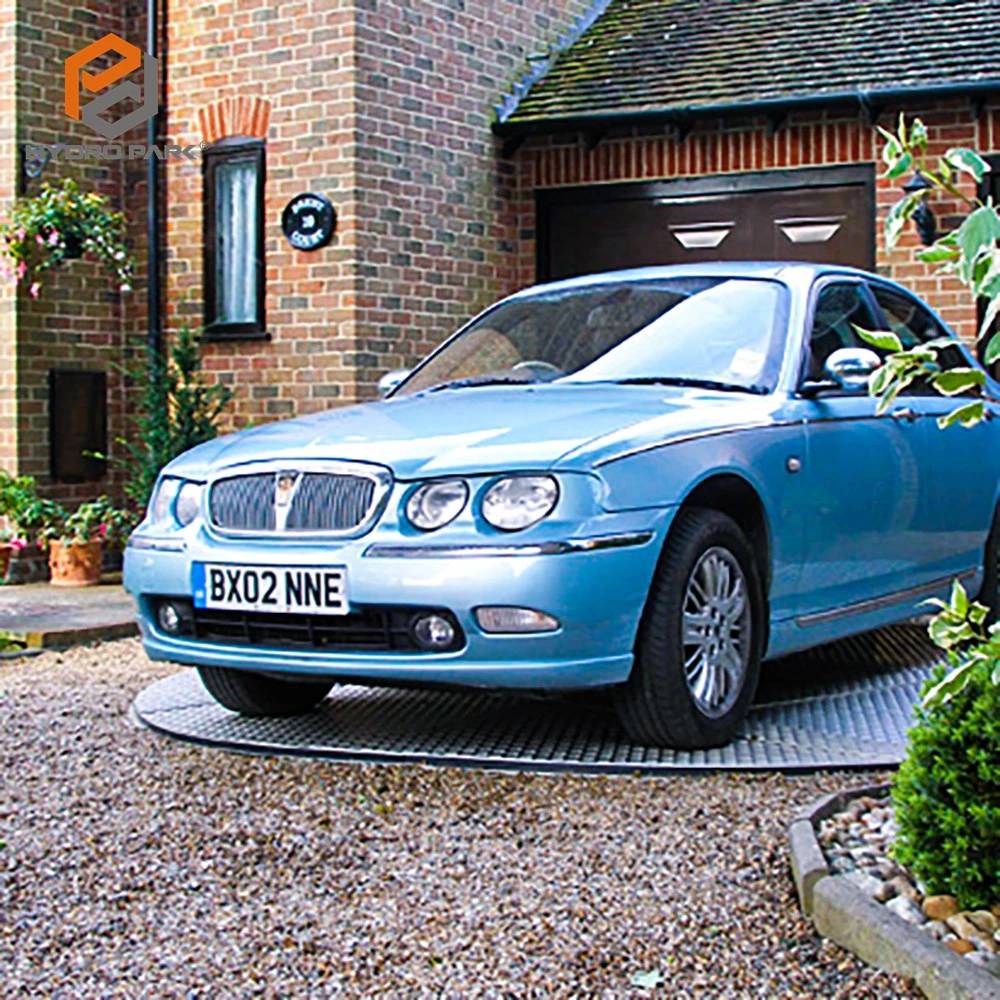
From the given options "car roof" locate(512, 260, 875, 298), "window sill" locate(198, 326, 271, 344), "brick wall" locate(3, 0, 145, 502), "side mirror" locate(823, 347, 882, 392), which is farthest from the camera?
"window sill" locate(198, 326, 271, 344)

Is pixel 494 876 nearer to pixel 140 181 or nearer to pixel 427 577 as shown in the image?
pixel 427 577

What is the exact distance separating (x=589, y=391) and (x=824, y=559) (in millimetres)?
1017

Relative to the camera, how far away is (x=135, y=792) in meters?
5.02

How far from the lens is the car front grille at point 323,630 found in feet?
16.8

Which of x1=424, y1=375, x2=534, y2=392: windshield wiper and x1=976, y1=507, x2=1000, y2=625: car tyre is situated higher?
x1=424, y1=375, x2=534, y2=392: windshield wiper

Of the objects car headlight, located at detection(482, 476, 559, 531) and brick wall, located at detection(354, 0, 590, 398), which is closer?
car headlight, located at detection(482, 476, 559, 531)

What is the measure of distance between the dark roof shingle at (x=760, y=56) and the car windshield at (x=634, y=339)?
5.44 meters

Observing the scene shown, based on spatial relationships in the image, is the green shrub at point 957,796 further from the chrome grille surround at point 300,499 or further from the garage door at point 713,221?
the garage door at point 713,221

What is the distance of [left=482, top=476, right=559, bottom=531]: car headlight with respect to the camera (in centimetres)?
499

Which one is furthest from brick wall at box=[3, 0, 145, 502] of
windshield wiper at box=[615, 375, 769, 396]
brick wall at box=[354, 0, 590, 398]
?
windshield wiper at box=[615, 375, 769, 396]

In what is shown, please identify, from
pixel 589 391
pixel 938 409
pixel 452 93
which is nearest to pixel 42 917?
pixel 589 391

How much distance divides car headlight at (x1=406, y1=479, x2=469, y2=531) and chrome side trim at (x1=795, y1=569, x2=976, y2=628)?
1.46 metres

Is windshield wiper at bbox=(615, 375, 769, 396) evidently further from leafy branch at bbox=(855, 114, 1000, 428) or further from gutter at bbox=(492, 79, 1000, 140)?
gutter at bbox=(492, 79, 1000, 140)

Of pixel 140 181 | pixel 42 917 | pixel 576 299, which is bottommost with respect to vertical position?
pixel 42 917
